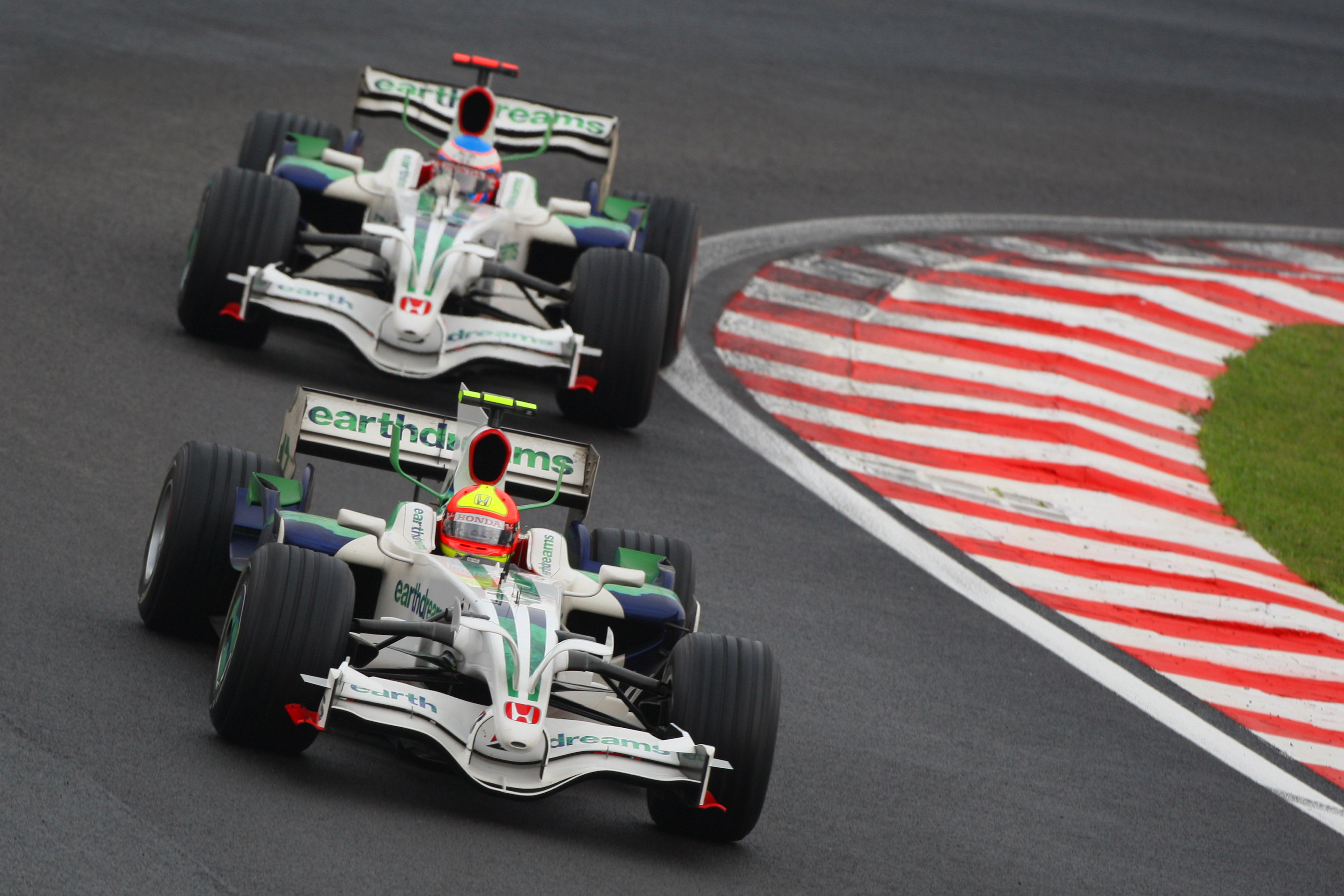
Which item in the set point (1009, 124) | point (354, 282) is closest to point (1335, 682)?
point (354, 282)

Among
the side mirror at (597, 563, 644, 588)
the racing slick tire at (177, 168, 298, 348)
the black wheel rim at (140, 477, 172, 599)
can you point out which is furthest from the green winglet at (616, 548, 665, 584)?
the racing slick tire at (177, 168, 298, 348)

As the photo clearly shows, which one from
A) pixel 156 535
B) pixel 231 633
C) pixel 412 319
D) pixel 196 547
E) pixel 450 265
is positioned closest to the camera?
pixel 231 633

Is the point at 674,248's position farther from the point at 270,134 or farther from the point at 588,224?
the point at 270,134

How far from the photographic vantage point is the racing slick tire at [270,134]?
12.9 metres

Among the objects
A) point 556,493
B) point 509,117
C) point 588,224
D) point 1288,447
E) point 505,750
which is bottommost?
point 505,750

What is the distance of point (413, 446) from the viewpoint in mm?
7828

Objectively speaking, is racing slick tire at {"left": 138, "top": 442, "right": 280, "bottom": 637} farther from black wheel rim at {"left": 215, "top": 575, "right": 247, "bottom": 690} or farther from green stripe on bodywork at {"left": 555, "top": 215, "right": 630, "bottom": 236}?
green stripe on bodywork at {"left": 555, "top": 215, "right": 630, "bottom": 236}

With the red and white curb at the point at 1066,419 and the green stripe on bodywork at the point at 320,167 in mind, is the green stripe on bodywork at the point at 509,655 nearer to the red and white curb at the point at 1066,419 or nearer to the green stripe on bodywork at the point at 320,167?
the red and white curb at the point at 1066,419

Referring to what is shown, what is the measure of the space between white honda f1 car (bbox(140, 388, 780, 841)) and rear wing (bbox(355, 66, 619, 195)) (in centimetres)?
544

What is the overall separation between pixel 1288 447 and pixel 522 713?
27.5 ft

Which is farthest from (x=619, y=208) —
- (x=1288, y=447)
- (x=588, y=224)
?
(x=1288, y=447)

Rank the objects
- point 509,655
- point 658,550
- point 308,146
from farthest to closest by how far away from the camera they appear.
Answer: point 308,146 < point 658,550 < point 509,655

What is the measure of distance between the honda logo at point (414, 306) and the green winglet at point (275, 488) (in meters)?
2.83

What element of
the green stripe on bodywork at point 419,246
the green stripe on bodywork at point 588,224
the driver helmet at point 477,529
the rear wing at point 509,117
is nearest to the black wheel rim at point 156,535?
the driver helmet at point 477,529
